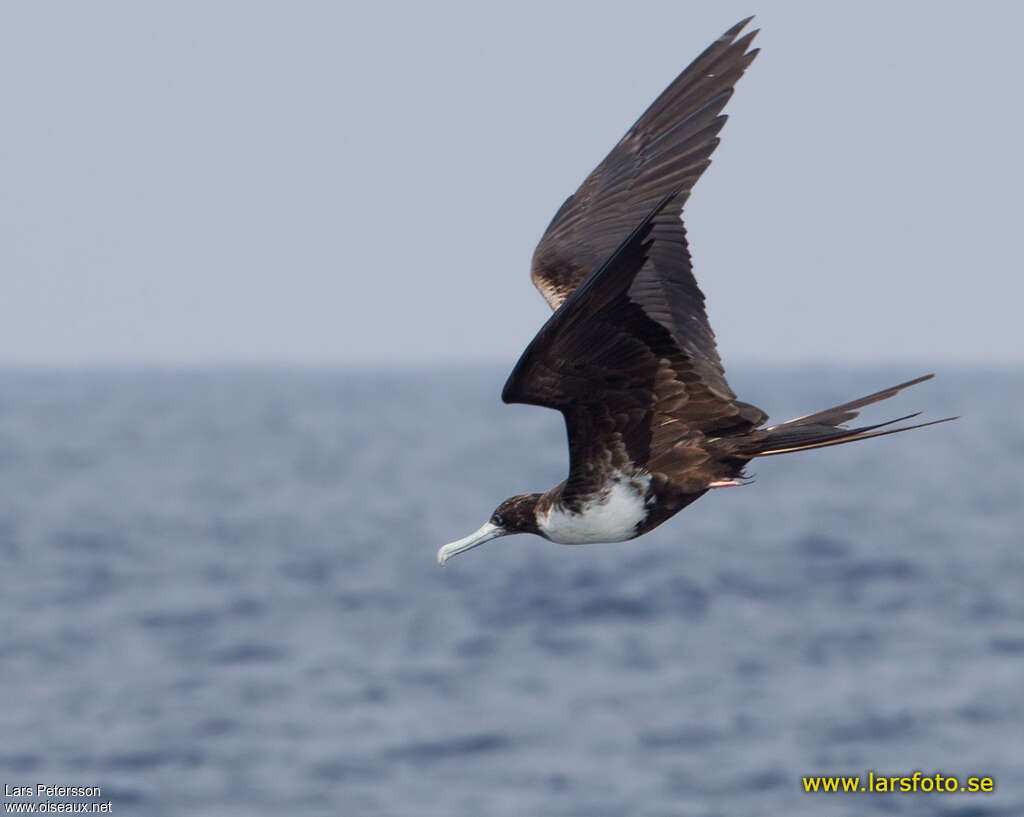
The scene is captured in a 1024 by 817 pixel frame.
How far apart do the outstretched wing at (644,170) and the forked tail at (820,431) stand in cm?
116

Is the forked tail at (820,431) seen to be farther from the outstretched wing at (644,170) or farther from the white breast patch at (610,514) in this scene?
the outstretched wing at (644,170)

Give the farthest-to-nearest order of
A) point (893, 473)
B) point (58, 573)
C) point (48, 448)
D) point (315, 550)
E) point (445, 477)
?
point (48, 448), point (893, 473), point (445, 477), point (315, 550), point (58, 573)

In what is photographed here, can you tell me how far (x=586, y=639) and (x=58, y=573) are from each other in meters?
10.6

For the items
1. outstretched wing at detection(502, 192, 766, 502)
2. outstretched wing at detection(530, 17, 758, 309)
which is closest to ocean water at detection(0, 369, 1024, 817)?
outstretched wing at detection(530, 17, 758, 309)

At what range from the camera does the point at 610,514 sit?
657 cm

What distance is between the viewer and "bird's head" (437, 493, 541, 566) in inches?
275

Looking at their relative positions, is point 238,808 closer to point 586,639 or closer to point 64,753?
point 64,753

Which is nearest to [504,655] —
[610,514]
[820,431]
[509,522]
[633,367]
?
[509,522]

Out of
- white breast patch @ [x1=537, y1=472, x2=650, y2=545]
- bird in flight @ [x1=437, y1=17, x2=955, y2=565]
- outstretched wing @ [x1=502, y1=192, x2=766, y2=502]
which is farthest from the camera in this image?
white breast patch @ [x1=537, y1=472, x2=650, y2=545]

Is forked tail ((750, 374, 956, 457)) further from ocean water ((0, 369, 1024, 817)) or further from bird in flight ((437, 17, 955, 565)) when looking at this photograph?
ocean water ((0, 369, 1024, 817))

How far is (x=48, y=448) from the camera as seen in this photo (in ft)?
199

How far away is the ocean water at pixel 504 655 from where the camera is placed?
46.6 feet

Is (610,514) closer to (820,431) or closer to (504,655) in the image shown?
(820,431)

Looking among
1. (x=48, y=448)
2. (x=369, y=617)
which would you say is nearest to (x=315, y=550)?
(x=369, y=617)
